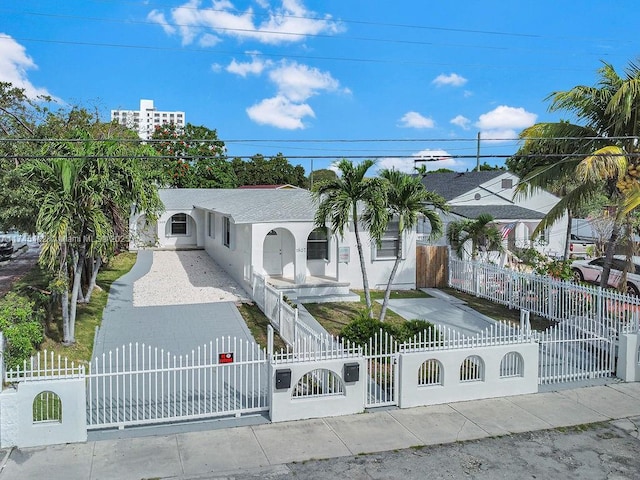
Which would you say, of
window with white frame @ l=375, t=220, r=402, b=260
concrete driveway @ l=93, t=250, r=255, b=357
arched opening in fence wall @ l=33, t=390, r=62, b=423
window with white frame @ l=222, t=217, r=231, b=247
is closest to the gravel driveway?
concrete driveway @ l=93, t=250, r=255, b=357

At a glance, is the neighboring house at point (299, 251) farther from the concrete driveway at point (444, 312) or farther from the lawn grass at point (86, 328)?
the lawn grass at point (86, 328)

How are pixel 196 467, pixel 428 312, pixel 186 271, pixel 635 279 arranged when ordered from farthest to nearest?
pixel 186 271, pixel 635 279, pixel 428 312, pixel 196 467

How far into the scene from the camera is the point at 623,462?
25.4 feet

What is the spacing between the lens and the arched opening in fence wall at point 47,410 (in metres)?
8.03

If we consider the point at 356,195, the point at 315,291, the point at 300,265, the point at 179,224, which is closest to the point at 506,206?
the point at 300,265

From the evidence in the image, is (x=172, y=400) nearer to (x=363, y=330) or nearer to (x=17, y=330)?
(x=17, y=330)

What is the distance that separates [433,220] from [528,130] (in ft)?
13.3

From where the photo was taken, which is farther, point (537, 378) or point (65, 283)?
point (65, 283)

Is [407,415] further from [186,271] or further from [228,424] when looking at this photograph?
[186,271]

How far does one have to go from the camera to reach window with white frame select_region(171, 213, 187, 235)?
104ft

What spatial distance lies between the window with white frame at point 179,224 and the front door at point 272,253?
44.4ft

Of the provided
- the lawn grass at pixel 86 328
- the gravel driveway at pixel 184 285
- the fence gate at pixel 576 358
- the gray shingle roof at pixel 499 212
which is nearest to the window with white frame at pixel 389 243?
the gravel driveway at pixel 184 285

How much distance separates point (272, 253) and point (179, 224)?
1366 cm

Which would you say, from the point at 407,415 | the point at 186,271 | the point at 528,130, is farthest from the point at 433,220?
the point at 186,271
